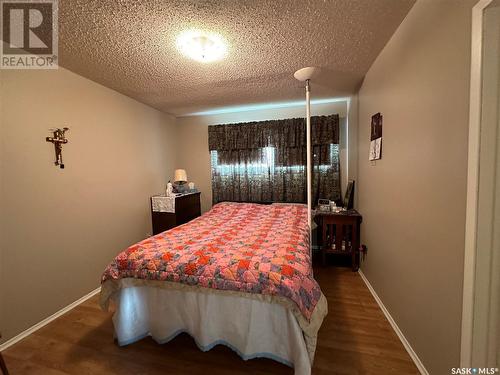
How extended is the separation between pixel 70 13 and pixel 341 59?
2183 mm

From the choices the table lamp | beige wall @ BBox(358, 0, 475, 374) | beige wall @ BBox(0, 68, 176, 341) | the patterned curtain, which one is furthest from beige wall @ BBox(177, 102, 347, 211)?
beige wall @ BBox(358, 0, 475, 374)

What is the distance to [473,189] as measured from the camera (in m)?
0.94

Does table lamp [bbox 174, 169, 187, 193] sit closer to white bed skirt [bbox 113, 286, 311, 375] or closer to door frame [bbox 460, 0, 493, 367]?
white bed skirt [bbox 113, 286, 311, 375]

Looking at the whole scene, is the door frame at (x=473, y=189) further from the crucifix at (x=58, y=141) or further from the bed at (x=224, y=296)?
the crucifix at (x=58, y=141)

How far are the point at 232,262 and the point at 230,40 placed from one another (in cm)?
175

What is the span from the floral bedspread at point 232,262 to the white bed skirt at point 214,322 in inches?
5.2

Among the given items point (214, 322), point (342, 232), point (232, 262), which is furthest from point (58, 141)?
point (342, 232)

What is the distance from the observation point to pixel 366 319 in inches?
73.1

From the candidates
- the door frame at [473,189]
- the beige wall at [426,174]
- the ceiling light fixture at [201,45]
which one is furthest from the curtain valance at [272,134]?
the door frame at [473,189]

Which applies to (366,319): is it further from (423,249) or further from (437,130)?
(437,130)

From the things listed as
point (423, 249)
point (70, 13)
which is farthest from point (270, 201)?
point (70, 13)

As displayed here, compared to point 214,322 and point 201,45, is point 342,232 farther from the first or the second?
point 201,45

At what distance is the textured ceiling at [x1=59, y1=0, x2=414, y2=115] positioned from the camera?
55.1 inches

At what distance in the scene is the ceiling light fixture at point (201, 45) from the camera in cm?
166
